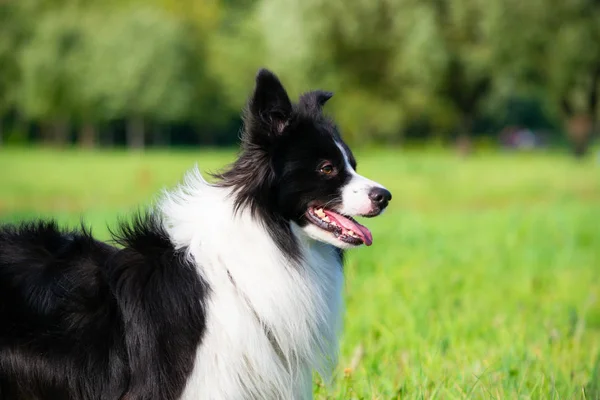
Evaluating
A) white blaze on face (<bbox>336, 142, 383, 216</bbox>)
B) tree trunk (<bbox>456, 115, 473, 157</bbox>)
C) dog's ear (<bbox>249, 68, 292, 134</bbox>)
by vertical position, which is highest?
dog's ear (<bbox>249, 68, 292, 134</bbox>)

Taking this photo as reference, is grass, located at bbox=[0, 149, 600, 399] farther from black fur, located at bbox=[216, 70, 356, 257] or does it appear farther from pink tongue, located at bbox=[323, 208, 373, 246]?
black fur, located at bbox=[216, 70, 356, 257]

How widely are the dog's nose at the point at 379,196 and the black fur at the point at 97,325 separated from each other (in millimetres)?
920

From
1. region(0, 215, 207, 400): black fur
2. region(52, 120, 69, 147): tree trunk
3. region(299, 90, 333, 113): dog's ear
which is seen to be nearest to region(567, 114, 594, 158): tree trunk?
region(299, 90, 333, 113): dog's ear

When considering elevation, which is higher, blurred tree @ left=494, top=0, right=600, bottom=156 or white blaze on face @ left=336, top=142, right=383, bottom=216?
blurred tree @ left=494, top=0, right=600, bottom=156

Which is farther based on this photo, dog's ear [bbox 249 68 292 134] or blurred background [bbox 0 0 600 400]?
blurred background [bbox 0 0 600 400]

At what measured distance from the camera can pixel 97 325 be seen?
322cm

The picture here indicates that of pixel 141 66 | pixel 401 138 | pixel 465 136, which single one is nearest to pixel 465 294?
pixel 465 136

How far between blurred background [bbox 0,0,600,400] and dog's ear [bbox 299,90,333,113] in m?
0.39

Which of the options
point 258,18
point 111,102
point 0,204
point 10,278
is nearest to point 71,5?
point 111,102

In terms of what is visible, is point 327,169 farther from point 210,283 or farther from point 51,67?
point 51,67

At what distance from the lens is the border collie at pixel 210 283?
3.16 metres

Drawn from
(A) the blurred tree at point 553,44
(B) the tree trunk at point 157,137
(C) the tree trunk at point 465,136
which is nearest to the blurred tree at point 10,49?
(B) the tree trunk at point 157,137

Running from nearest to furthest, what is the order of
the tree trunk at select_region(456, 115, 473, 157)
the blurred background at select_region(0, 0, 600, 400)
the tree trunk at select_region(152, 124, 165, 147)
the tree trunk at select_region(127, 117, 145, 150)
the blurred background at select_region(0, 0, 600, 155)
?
the blurred background at select_region(0, 0, 600, 400), the blurred background at select_region(0, 0, 600, 155), the tree trunk at select_region(456, 115, 473, 157), the tree trunk at select_region(127, 117, 145, 150), the tree trunk at select_region(152, 124, 165, 147)

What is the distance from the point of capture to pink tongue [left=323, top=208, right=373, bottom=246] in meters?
3.46
